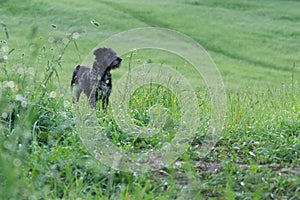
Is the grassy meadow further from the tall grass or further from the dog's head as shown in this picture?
the dog's head

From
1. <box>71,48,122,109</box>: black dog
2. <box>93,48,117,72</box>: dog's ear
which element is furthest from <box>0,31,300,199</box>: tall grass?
<box>93,48,117,72</box>: dog's ear

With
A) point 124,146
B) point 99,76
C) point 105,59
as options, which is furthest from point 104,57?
point 124,146

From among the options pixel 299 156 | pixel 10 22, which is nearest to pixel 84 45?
pixel 10 22

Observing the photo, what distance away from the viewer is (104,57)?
6.34 meters

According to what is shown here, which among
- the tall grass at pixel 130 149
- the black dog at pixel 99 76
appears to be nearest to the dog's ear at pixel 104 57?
the black dog at pixel 99 76

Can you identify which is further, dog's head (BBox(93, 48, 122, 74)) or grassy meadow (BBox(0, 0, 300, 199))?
dog's head (BBox(93, 48, 122, 74))

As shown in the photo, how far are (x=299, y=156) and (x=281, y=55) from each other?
20.4 meters

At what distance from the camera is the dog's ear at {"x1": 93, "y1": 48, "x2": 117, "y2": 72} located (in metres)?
6.32

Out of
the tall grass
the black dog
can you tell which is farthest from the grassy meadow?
the black dog

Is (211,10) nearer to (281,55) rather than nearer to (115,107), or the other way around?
(281,55)

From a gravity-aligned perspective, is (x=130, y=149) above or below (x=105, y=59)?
below

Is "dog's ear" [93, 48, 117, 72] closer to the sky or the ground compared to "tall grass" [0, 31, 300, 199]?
closer to the sky

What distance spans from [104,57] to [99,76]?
0.20 m

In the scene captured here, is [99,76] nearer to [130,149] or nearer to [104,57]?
[104,57]
